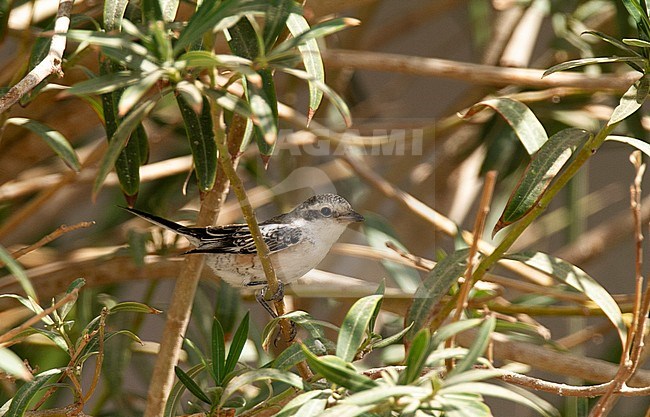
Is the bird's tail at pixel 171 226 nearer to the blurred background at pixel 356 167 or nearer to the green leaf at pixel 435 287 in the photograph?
the blurred background at pixel 356 167

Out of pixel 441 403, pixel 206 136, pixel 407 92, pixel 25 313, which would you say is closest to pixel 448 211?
pixel 407 92

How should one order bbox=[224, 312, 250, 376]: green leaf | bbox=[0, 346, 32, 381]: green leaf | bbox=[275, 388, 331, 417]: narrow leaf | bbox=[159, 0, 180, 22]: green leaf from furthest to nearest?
1. bbox=[224, 312, 250, 376]: green leaf
2. bbox=[159, 0, 180, 22]: green leaf
3. bbox=[275, 388, 331, 417]: narrow leaf
4. bbox=[0, 346, 32, 381]: green leaf

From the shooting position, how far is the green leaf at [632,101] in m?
0.98

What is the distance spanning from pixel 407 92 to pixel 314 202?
1734 millimetres

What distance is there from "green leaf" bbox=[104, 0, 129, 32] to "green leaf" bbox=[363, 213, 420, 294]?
78 centimetres

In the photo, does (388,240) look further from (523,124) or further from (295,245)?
(523,124)

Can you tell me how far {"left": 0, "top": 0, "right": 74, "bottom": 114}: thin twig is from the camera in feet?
2.85

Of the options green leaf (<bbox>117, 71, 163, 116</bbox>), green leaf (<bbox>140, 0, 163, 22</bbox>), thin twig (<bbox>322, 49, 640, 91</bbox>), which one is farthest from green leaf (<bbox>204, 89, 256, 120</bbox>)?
thin twig (<bbox>322, 49, 640, 91</bbox>)

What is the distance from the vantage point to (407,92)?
2986 millimetres

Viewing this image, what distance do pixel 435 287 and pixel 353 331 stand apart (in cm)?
35

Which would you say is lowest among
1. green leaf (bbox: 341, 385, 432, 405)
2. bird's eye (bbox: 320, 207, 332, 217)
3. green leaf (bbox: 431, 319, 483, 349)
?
green leaf (bbox: 341, 385, 432, 405)

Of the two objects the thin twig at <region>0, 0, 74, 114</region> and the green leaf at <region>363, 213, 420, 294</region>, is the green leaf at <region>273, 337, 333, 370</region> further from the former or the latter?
the green leaf at <region>363, 213, 420, 294</region>

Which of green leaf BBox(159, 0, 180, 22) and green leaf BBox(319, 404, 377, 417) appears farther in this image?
green leaf BBox(159, 0, 180, 22)

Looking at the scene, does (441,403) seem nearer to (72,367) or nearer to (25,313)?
(72,367)
